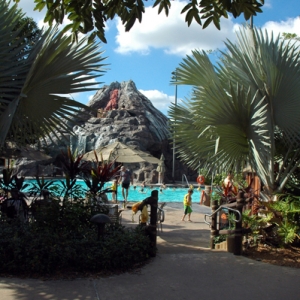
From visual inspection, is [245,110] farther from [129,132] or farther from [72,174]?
[129,132]

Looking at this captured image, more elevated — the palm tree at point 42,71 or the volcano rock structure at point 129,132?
the volcano rock structure at point 129,132

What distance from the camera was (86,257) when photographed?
211 inches

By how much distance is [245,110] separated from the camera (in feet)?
21.2

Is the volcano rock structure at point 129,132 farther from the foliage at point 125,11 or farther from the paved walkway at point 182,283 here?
the foliage at point 125,11

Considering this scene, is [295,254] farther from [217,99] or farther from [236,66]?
[236,66]

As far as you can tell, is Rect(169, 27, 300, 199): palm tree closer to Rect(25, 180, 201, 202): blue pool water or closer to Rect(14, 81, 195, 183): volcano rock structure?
Rect(25, 180, 201, 202): blue pool water

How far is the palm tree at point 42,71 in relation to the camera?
549cm

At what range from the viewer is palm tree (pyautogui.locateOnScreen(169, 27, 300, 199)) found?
255 inches

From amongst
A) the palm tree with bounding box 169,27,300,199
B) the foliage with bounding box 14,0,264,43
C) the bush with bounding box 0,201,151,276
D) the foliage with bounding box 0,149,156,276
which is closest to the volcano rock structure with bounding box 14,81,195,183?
the palm tree with bounding box 169,27,300,199

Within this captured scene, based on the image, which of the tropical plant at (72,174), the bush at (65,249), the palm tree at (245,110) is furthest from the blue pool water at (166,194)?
the bush at (65,249)

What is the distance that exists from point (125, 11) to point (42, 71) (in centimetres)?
179

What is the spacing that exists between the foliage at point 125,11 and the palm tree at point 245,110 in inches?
81.2

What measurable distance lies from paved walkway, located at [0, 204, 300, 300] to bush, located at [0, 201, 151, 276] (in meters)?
0.25

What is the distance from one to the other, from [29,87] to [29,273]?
250 cm
